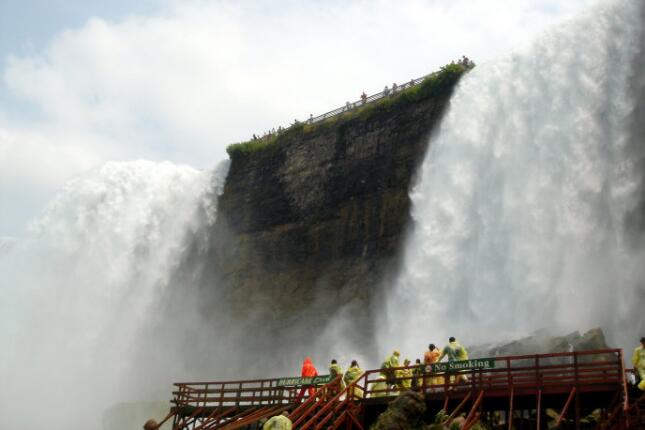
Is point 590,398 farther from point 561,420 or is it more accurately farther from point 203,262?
point 203,262

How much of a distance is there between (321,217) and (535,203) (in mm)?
12774

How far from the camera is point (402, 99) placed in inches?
1508

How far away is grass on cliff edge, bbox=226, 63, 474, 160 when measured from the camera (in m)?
36.8

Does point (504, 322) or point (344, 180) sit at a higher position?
point (344, 180)

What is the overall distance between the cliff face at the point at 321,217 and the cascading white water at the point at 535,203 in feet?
6.95

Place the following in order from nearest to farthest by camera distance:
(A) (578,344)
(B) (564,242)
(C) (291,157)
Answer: (A) (578,344), (B) (564,242), (C) (291,157)

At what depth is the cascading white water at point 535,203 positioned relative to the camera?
27.4m

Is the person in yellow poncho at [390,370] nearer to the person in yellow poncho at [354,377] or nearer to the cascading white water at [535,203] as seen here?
the person in yellow poncho at [354,377]

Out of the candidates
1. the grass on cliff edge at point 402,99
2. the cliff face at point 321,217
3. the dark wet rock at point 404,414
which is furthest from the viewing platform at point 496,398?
the grass on cliff edge at point 402,99

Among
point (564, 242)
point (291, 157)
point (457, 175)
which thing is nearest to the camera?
point (564, 242)

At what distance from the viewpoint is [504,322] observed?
28781mm

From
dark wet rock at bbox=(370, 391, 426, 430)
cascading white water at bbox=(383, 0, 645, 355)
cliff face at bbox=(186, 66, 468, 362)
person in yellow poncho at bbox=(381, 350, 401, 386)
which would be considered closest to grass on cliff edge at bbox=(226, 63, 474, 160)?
cliff face at bbox=(186, 66, 468, 362)

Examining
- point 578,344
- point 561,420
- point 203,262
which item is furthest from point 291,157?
point 561,420

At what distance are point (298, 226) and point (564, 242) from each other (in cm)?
1578
